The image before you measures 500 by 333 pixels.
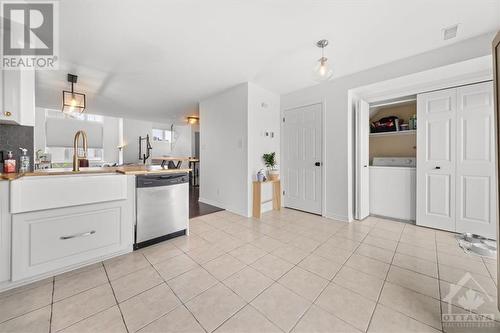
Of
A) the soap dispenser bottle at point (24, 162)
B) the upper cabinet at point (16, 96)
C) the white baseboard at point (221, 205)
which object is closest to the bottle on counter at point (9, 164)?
the soap dispenser bottle at point (24, 162)

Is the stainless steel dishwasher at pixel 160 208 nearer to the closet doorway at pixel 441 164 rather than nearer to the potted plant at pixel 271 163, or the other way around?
the potted plant at pixel 271 163

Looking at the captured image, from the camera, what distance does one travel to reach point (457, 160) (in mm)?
2605

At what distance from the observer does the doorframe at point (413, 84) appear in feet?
7.71

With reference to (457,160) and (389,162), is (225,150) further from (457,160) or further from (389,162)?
(457,160)

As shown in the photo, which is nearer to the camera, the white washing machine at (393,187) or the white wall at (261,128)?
the white washing machine at (393,187)

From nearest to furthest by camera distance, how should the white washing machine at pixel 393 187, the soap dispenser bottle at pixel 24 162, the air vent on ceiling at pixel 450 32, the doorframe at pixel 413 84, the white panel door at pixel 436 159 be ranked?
the soap dispenser bottle at pixel 24 162
the air vent on ceiling at pixel 450 32
the doorframe at pixel 413 84
the white panel door at pixel 436 159
the white washing machine at pixel 393 187

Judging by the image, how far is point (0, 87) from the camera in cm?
156

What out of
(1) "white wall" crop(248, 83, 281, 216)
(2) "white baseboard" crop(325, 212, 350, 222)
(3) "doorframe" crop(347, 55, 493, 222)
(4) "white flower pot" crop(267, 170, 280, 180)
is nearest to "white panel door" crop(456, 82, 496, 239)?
(3) "doorframe" crop(347, 55, 493, 222)

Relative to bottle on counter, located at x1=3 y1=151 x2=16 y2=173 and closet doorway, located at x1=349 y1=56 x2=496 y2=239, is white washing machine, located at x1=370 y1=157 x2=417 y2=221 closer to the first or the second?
closet doorway, located at x1=349 y1=56 x2=496 y2=239

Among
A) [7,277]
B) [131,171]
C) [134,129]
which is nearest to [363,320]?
[131,171]

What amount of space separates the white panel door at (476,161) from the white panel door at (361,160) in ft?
3.59

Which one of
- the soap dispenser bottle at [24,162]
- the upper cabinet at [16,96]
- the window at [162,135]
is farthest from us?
the window at [162,135]

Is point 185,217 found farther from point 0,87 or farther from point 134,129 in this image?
point 134,129

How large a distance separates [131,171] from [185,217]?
890mm
